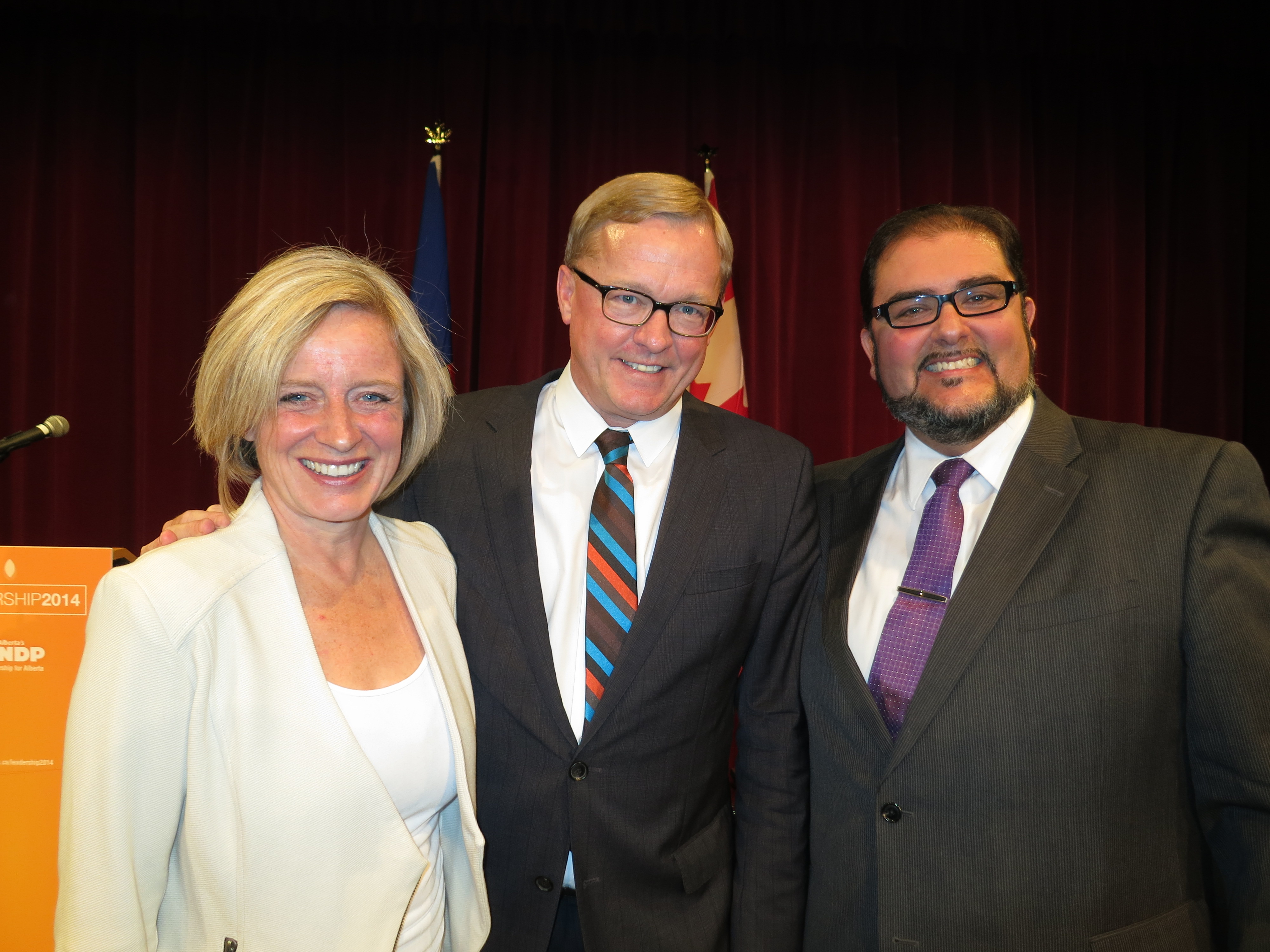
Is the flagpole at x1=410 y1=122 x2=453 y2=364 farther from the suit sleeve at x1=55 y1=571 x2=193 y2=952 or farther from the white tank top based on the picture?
the suit sleeve at x1=55 y1=571 x2=193 y2=952

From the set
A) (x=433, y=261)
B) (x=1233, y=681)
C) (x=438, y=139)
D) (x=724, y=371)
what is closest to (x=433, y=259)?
(x=433, y=261)

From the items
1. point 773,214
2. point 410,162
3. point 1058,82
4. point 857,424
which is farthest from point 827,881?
point 1058,82

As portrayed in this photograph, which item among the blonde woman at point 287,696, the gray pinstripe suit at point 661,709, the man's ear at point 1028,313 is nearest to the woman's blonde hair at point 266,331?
the blonde woman at point 287,696

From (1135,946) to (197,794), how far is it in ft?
5.37

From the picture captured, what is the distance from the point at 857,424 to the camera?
475cm

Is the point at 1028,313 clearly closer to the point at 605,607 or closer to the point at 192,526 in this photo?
the point at 605,607

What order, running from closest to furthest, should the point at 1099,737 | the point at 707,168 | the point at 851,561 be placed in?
the point at 1099,737, the point at 851,561, the point at 707,168

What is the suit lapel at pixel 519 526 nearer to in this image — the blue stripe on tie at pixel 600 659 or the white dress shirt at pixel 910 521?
the blue stripe on tie at pixel 600 659

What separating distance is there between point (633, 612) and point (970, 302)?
1.04 metres

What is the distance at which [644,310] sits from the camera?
186 cm

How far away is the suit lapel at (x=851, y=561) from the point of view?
1702mm

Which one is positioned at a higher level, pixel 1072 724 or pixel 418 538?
pixel 418 538

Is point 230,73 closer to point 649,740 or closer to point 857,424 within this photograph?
point 857,424

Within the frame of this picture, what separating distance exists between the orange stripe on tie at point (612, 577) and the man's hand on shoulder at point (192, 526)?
2.30 feet
